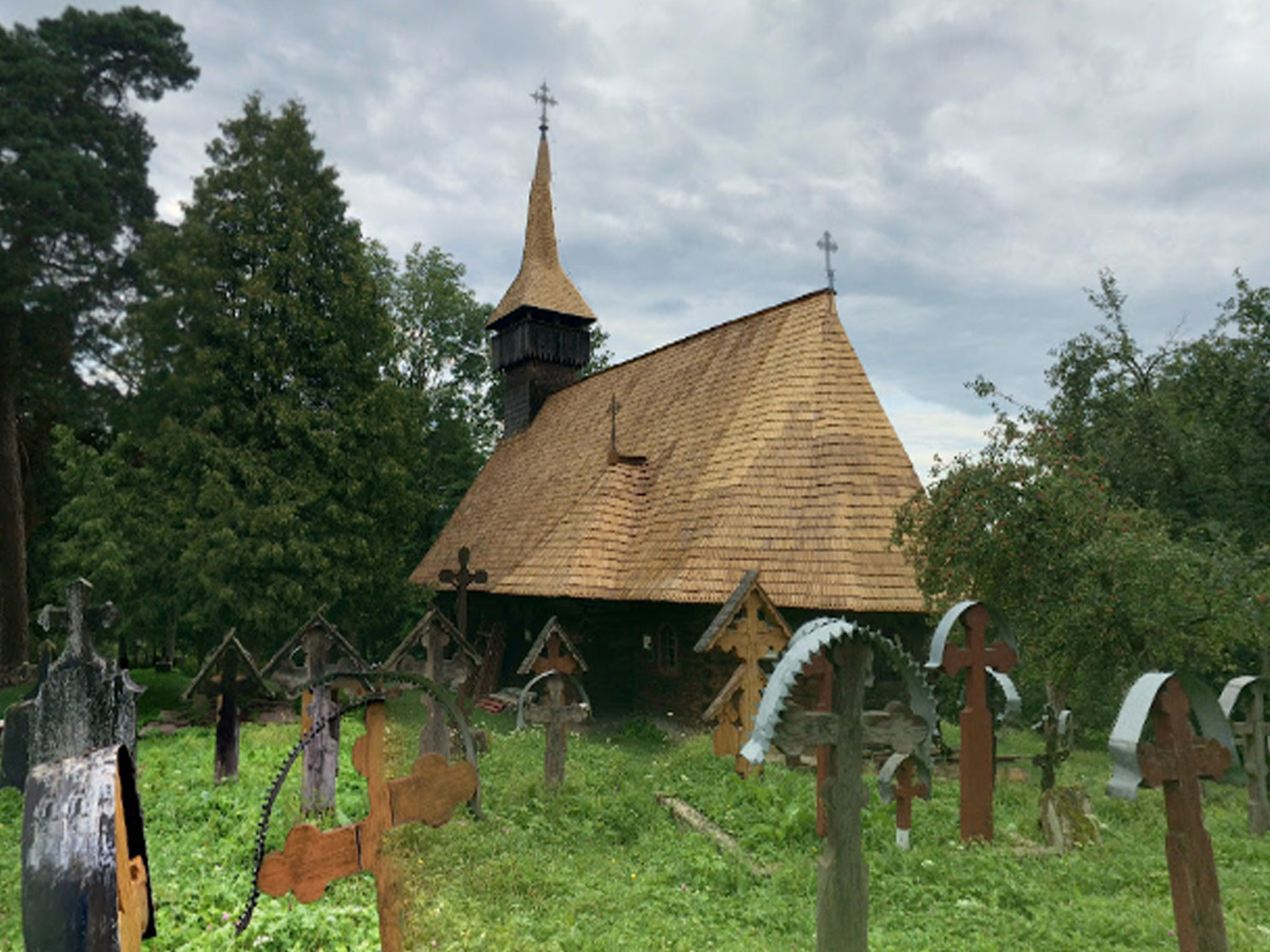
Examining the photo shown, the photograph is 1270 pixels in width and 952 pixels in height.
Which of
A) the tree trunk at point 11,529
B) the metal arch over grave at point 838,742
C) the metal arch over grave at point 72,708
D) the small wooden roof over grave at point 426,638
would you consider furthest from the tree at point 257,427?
the metal arch over grave at point 838,742

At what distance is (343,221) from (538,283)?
27.3ft

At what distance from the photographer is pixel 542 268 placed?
2694 centimetres

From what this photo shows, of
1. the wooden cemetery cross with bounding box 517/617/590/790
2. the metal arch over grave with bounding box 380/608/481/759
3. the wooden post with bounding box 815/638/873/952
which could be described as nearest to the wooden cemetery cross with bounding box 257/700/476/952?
the wooden post with bounding box 815/638/873/952

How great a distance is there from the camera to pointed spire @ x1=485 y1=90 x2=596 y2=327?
85.2 ft

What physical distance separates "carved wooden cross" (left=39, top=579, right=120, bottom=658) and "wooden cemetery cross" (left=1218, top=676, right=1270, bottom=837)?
31.7ft

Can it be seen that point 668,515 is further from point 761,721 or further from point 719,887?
point 761,721

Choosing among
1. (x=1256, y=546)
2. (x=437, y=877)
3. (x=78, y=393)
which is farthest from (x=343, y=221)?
(x=1256, y=546)

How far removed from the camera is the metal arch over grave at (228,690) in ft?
32.3

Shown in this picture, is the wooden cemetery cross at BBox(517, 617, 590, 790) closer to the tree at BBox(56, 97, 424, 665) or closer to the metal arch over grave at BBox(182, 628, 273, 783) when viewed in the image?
the metal arch over grave at BBox(182, 628, 273, 783)

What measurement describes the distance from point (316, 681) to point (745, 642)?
538cm

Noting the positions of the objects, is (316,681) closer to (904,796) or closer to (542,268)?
(904,796)

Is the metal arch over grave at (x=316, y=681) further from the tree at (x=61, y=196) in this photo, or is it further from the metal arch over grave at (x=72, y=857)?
the tree at (x=61, y=196)

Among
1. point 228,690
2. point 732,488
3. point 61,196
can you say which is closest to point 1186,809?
point 228,690

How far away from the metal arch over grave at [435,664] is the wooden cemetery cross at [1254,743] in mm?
8108
